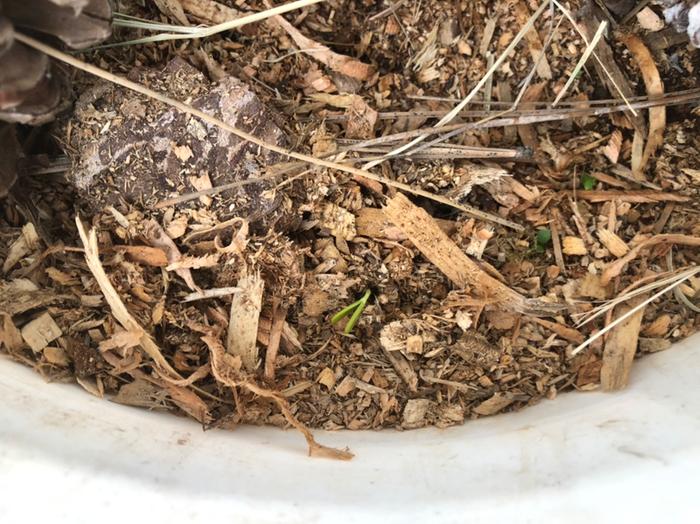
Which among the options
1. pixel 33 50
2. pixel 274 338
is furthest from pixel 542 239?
pixel 33 50

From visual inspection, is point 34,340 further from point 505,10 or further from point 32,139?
point 505,10

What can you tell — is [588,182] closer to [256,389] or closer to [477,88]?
[477,88]

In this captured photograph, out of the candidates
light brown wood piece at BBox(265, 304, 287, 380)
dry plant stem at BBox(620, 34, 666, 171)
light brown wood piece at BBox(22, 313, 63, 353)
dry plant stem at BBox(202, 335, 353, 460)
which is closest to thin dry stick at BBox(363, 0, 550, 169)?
dry plant stem at BBox(620, 34, 666, 171)

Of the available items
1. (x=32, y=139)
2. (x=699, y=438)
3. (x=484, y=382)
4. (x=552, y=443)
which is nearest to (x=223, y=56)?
(x=32, y=139)

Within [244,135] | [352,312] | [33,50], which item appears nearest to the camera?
[33,50]

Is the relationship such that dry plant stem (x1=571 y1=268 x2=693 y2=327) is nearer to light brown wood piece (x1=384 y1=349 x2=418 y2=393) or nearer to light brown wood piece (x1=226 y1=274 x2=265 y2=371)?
light brown wood piece (x1=384 y1=349 x2=418 y2=393)

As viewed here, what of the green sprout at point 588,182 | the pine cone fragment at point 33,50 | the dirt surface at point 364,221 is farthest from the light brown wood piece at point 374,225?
the pine cone fragment at point 33,50
